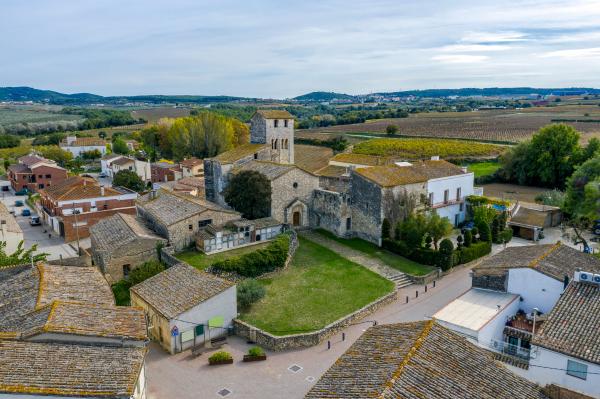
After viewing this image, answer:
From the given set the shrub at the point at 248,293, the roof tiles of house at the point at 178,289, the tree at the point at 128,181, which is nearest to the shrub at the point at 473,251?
the shrub at the point at 248,293

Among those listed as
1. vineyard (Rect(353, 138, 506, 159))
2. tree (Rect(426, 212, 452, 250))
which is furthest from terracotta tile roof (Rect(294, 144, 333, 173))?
tree (Rect(426, 212, 452, 250))

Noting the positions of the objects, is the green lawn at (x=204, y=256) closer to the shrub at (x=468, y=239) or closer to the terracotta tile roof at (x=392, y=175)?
the terracotta tile roof at (x=392, y=175)

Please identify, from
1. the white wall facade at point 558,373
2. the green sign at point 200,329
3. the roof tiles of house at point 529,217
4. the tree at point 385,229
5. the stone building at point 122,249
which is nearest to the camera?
the white wall facade at point 558,373

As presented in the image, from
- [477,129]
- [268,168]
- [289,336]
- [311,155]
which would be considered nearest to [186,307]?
[289,336]

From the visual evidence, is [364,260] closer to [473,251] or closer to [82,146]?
[473,251]

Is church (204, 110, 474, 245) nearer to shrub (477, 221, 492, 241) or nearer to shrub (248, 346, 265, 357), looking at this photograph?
shrub (477, 221, 492, 241)

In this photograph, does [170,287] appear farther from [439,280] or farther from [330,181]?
[330,181]

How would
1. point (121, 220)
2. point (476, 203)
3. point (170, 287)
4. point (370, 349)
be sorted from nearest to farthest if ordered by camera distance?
point (370, 349) < point (170, 287) < point (121, 220) < point (476, 203)

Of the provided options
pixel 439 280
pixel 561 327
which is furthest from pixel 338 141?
pixel 561 327
